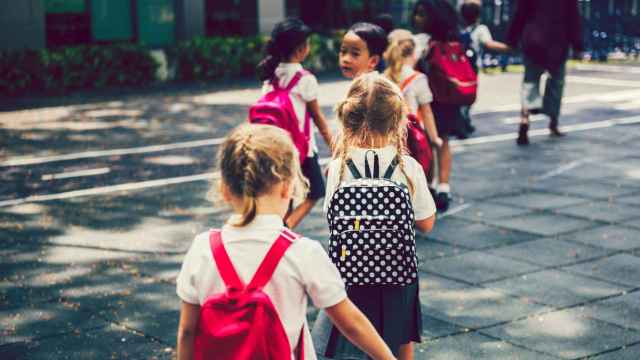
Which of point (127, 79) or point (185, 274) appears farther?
point (127, 79)

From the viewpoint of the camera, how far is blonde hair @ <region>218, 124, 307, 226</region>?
9.69 feet

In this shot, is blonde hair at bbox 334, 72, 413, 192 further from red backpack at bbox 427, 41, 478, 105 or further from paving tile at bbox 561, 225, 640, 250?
red backpack at bbox 427, 41, 478, 105

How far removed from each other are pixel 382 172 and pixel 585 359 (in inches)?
68.8

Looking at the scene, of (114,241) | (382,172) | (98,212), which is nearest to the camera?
(382,172)

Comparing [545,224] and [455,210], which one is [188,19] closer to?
[455,210]

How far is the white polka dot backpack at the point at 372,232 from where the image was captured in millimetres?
3910

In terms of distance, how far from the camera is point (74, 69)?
18.8m

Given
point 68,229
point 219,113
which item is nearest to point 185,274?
point 68,229

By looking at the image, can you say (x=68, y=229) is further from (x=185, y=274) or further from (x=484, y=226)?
(x=185, y=274)

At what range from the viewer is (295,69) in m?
6.63

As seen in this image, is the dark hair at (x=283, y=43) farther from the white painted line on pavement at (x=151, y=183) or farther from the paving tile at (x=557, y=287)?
the paving tile at (x=557, y=287)

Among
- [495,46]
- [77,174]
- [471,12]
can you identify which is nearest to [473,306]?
[495,46]

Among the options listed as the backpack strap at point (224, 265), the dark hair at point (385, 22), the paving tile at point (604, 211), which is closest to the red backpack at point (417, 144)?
the paving tile at point (604, 211)

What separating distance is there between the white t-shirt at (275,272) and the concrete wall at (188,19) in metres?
20.2
